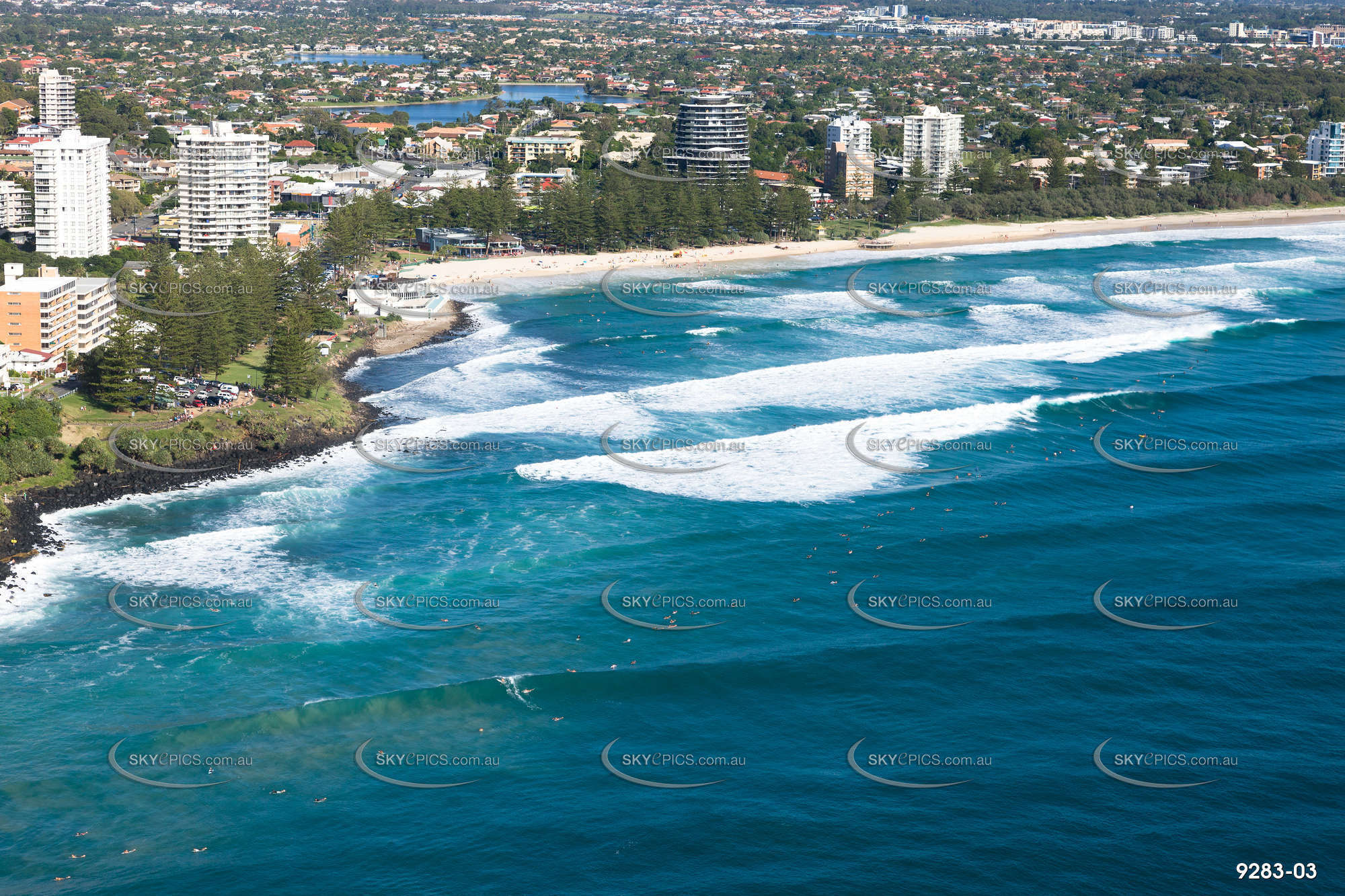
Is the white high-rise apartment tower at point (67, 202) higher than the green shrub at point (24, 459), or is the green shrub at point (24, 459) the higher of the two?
the white high-rise apartment tower at point (67, 202)

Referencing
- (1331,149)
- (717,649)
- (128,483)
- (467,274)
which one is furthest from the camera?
(1331,149)

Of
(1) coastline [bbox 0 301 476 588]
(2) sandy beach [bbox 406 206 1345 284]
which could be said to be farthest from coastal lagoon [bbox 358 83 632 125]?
(1) coastline [bbox 0 301 476 588]

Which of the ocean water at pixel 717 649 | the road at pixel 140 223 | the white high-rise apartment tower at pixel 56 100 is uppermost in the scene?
the white high-rise apartment tower at pixel 56 100

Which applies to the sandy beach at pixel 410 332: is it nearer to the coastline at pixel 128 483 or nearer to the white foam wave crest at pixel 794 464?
the coastline at pixel 128 483

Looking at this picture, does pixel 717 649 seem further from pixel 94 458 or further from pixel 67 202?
pixel 67 202

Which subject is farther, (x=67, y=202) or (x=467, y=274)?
(x=467, y=274)

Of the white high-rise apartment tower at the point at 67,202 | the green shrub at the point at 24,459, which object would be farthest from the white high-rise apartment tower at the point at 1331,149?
the green shrub at the point at 24,459

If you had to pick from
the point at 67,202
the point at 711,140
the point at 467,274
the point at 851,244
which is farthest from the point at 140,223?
the point at 851,244
